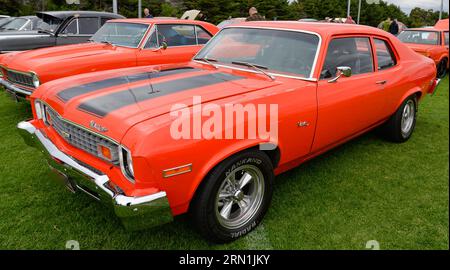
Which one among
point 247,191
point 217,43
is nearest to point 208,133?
point 247,191

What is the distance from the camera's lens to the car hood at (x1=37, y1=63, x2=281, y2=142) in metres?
2.52

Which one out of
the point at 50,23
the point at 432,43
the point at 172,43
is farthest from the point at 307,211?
the point at 432,43

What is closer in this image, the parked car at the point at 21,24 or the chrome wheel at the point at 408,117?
the chrome wheel at the point at 408,117

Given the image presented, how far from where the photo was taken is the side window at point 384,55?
4289 millimetres

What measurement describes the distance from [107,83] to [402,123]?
12.2ft

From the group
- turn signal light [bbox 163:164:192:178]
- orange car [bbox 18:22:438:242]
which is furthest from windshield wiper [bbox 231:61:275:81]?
turn signal light [bbox 163:164:192:178]

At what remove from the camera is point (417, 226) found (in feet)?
10.2

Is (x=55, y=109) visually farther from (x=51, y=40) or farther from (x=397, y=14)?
(x=397, y=14)

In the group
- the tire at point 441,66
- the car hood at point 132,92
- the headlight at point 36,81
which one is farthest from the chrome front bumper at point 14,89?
the tire at point 441,66

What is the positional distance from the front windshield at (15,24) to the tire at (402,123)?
34.7 feet

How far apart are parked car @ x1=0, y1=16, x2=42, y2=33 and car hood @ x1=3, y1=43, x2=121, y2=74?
5.35 m

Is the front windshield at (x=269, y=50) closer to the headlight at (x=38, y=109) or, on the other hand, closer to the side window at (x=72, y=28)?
the headlight at (x=38, y=109)

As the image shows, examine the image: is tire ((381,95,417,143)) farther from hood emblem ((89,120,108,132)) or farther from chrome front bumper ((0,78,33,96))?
chrome front bumper ((0,78,33,96))
